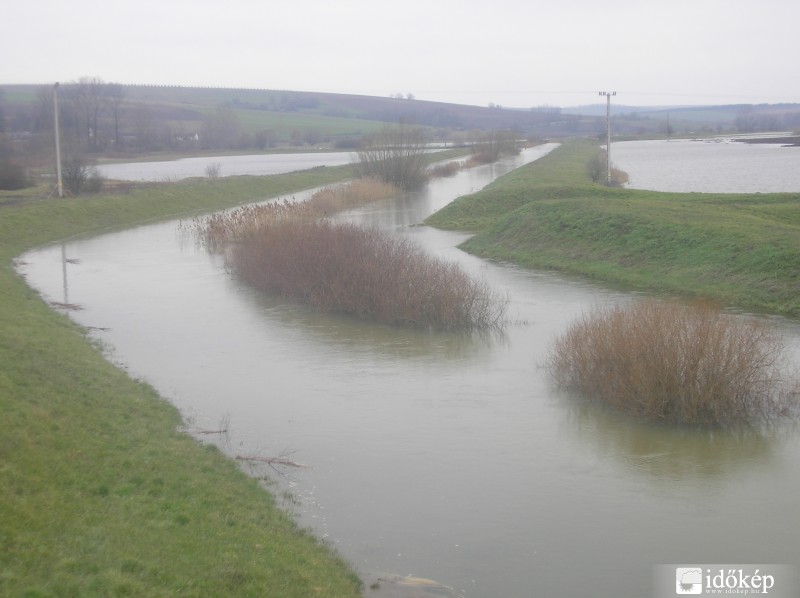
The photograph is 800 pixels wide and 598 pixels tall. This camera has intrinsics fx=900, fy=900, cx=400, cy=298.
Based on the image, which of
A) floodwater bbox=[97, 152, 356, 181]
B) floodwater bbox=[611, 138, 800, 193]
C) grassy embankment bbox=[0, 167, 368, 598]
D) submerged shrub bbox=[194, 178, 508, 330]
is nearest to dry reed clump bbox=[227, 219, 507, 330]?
submerged shrub bbox=[194, 178, 508, 330]

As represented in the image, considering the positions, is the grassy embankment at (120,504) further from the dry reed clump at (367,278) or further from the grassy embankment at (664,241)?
the grassy embankment at (664,241)

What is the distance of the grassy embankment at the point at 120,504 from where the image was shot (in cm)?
636

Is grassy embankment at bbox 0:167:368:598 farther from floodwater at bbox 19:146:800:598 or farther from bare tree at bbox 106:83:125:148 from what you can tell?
bare tree at bbox 106:83:125:148

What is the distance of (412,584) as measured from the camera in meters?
7.68

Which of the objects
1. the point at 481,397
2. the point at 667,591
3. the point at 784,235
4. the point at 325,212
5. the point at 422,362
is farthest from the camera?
the point at 325,212

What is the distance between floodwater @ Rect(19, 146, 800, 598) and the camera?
8.37m

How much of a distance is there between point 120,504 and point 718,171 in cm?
5433

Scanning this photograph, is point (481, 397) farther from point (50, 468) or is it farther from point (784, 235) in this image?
point (784, 235)

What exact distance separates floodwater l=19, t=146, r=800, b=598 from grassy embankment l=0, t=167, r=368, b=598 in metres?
0.63

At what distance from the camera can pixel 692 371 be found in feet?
39.0

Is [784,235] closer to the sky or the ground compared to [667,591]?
closer to the sky

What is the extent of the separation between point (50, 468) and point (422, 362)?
845cm

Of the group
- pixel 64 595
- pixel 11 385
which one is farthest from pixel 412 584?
pixel 11 385

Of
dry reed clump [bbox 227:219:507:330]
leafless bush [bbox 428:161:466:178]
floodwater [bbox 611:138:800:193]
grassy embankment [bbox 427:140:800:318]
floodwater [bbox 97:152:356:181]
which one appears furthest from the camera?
leafless bush [bbox 428:161:466:178]
